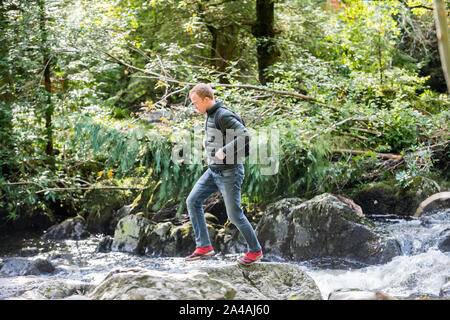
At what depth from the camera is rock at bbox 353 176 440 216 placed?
8.87 metres

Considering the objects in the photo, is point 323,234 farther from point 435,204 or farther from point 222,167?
point 222,167

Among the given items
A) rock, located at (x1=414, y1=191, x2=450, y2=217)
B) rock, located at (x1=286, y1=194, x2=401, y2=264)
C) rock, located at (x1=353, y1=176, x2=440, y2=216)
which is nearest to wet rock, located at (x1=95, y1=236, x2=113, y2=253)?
rock, located at (x1=286, y1=194, x2=401, y2=264)

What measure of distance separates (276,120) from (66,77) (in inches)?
216

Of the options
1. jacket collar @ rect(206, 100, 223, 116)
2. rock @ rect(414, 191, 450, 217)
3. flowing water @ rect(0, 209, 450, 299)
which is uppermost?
jacket collar @ rect(206, 100, 223, 116)

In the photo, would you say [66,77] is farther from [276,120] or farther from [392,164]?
[392,164]

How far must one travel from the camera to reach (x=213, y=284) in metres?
4.38

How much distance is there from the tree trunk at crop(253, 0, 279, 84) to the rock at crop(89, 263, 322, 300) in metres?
7.55

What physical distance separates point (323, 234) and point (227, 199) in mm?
3449

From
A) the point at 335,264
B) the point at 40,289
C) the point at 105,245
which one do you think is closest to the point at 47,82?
the point at 105,245

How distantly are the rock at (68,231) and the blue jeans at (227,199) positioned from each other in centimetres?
618

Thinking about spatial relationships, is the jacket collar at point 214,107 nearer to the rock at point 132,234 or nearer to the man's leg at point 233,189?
the man's leg at point 233,189

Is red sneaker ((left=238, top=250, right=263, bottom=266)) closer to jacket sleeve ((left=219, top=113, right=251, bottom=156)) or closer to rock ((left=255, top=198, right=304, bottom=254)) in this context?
jacket sleeve ((left=219, top=113, right=251, bottom=156))
